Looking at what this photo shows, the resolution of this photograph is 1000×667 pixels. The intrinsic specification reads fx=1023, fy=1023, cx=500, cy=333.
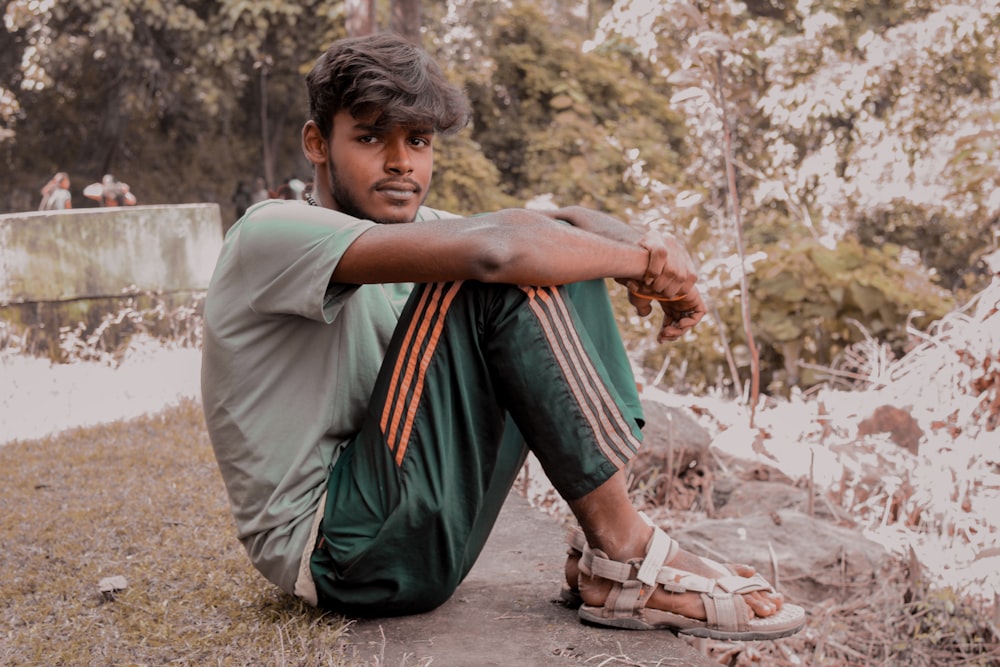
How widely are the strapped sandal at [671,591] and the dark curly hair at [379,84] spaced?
104 centimetres

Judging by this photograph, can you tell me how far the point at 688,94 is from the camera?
4.76 metres

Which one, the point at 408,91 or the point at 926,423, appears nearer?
the point at 408,91

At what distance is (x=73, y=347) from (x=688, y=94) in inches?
157

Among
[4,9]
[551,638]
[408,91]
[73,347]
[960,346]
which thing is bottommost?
[73,347]

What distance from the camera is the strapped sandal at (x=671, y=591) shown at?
2.18m

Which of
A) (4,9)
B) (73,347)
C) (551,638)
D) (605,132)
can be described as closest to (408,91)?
(551,638)

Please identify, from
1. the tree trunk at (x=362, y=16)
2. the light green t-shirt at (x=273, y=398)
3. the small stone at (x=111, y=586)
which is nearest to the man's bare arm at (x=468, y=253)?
the light green t-shirt at (x=273, y=398)

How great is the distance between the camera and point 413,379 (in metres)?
2.04

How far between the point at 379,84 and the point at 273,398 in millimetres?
724

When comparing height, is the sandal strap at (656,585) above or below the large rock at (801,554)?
above

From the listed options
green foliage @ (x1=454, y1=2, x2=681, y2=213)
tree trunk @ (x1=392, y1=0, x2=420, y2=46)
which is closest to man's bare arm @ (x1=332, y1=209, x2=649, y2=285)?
tree trunk @ (x1=392, y1=0, x2=420, y2=46)

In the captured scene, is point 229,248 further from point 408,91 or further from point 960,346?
point 960,346

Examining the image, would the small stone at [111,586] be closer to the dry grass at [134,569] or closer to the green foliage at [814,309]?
the dry grass at [134,569]

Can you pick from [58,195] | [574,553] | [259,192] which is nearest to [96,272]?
[574,553]
